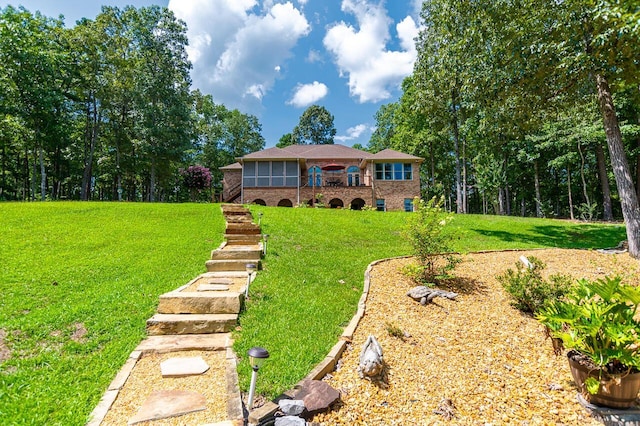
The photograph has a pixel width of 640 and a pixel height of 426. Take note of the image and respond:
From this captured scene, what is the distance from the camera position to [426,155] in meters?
28.4

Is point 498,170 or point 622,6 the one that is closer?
point 622,6

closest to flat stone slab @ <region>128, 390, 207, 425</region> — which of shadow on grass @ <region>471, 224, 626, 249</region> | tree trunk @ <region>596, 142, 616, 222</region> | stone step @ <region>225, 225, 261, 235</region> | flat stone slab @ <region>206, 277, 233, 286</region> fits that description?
flat stone slab @ <region>206, 277, 233, 286</region>

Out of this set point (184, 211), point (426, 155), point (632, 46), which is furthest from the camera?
point (426, 155)

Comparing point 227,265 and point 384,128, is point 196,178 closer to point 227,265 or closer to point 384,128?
point 227,265

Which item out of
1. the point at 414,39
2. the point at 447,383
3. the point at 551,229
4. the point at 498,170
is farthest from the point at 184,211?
the point at 498,170

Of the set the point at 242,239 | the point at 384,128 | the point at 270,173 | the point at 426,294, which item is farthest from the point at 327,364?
the point at 384,128

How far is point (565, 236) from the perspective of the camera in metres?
10.9

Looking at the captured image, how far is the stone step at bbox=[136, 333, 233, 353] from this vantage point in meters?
3.37

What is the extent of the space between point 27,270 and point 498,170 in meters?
27.5

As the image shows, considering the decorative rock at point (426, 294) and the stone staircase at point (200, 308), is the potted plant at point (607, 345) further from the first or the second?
the stone staircase at point (200, 308)

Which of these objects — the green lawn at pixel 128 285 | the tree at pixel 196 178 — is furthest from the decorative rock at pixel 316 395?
the tree at pixel 196 178

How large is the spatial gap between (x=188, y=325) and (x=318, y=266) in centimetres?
325

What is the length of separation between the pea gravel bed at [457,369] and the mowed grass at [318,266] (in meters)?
0.44

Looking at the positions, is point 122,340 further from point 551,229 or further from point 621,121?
point 621,121
